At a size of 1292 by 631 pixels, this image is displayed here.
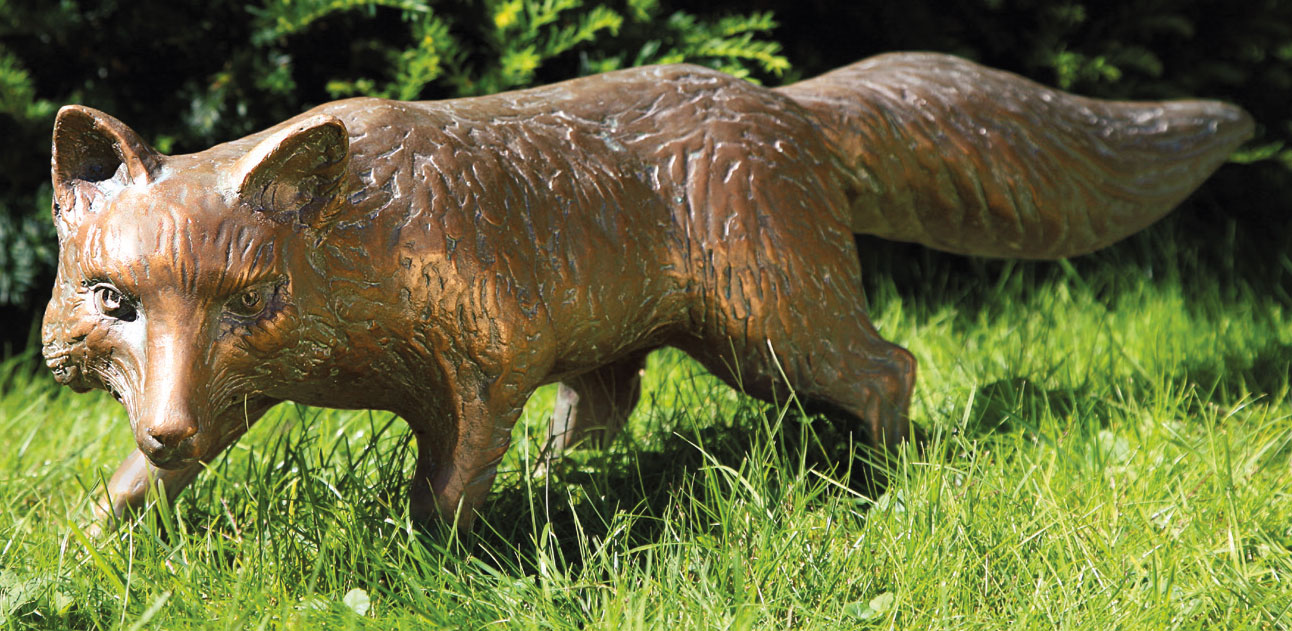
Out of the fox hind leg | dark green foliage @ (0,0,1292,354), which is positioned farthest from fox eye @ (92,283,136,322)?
dark green foliage @ (0,0,1292,354)

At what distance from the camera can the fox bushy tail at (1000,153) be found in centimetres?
275

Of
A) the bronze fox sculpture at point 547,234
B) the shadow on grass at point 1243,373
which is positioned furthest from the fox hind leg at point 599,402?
the shadow on grass at point 1243,373

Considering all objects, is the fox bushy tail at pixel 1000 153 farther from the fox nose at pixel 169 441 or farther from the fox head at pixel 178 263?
the fox nose at pixel 169 441

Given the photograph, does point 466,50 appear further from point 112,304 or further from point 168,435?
point 168,435

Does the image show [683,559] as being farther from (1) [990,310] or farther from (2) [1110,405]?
(1) [990,310]

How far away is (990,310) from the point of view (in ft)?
14.9

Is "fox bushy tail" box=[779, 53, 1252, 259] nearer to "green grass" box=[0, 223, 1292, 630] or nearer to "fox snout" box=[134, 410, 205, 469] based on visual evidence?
"green grass" box=[0, 223, 1292, 630]

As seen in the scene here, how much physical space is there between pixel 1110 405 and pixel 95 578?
2.47 meters

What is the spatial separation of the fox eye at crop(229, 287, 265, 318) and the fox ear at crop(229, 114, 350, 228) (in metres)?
0.14

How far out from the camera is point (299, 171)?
2.01m

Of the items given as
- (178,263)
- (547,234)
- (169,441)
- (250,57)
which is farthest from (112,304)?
(250,57)

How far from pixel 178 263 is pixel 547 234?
68 cm

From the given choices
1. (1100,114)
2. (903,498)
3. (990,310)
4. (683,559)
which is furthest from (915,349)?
(683,559)

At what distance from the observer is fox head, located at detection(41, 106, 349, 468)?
76.4 inches
